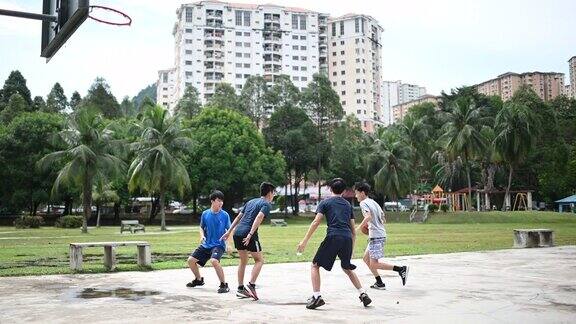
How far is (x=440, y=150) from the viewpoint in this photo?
69.4 meters

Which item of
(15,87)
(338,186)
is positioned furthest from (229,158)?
(338,186)

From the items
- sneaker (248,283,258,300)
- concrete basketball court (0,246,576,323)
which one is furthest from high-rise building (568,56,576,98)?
sneaker (248,283,258,300)

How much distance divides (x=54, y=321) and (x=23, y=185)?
166 ft

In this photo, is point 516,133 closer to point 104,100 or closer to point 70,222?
point 70,222

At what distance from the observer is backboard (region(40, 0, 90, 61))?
5.60 meters

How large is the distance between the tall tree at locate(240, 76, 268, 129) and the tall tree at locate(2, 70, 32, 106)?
105 feet

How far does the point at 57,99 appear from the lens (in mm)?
95000

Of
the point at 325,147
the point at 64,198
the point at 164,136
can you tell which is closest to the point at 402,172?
the point at 325,147

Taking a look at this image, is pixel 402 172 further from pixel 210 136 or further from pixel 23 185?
pixel 23 185

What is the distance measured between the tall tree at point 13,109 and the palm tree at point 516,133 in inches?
2235

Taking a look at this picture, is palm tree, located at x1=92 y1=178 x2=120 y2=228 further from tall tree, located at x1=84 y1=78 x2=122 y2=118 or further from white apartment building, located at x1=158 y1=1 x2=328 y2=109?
white apartment building, located at x1=158 y1=1 x2=328 y2=109

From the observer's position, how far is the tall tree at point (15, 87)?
257 feet

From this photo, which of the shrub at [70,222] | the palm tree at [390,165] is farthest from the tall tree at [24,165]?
the palm tree at [390,165]

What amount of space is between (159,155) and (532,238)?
28.4 metres
